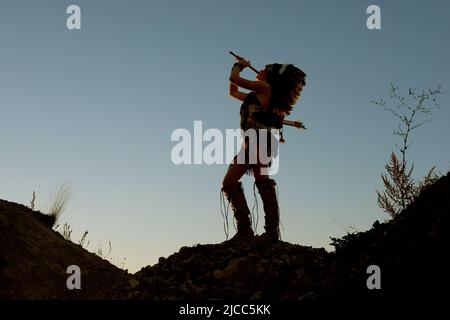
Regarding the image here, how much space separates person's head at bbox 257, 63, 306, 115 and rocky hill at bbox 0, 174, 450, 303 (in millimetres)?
1934

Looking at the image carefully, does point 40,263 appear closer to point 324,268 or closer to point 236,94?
point 236,94

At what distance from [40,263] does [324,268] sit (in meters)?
5.83

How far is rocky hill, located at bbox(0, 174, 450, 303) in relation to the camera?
524 cm

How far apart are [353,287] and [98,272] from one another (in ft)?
22.9

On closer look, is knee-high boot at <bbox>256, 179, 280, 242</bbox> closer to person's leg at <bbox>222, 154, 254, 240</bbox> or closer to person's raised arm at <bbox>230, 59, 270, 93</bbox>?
person's leg at <bbox>222, 154, 254, 240</bbox>

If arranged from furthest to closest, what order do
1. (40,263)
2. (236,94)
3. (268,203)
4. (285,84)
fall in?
(40,263)
(236,94)
(285,84)
(268,203)

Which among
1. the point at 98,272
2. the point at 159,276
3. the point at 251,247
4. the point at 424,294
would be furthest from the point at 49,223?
the point at 424,294

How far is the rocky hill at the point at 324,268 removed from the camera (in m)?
5.24

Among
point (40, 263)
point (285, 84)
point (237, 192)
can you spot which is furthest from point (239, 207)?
point (40, 263)

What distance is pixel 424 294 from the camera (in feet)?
16.0

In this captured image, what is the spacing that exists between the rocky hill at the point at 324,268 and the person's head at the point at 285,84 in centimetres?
193

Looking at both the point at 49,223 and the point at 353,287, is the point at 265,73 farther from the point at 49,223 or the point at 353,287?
the point at 49,223

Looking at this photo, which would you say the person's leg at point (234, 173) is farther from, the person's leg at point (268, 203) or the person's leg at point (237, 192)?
the person's leg at point (268, 203)

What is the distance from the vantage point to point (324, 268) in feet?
22.2
